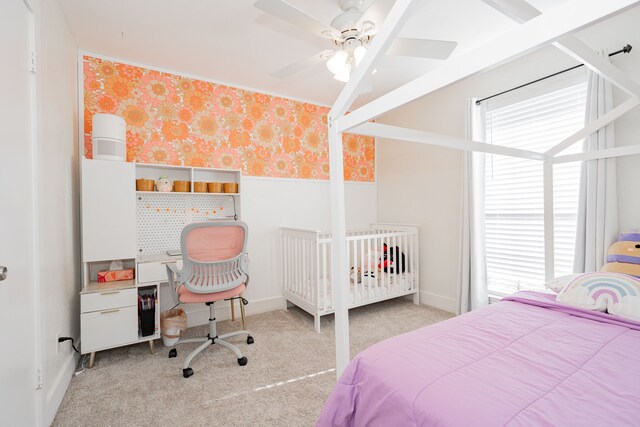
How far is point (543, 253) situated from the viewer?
7.86 feet

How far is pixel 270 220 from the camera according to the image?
10.7 feet

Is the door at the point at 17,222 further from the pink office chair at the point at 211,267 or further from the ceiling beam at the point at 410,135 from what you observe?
the ceiling beam at the point at 410,135

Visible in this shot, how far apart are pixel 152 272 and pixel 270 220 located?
4.23 feet

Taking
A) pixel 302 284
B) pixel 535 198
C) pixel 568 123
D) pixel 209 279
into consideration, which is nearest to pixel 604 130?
pixel 568 123

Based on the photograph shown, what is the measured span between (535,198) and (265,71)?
2.67 meters

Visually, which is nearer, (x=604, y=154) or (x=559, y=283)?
(x=559, y=283)

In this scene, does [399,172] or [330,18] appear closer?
[330,18]

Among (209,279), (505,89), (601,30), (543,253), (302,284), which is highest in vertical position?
(601,30)

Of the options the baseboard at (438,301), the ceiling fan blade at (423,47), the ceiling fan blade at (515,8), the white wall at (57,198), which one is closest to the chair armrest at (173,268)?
the white wall at (57,198)

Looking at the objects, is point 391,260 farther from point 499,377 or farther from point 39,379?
point 39,379

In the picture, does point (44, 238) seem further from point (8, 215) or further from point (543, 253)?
point (543, 253)

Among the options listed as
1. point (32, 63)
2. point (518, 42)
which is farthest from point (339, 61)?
point (32, 63)

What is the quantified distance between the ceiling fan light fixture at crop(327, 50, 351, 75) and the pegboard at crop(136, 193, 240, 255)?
168 cm

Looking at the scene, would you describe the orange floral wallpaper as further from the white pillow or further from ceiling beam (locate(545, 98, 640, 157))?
the white pillow
